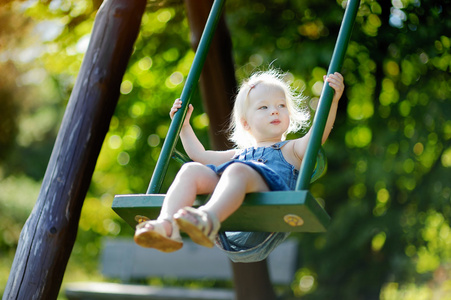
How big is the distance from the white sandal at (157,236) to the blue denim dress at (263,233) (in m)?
0.47

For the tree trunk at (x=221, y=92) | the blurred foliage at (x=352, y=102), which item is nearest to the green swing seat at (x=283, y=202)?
the tree trunk at (x=221, y=92)

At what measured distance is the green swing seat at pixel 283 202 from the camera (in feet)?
7.26

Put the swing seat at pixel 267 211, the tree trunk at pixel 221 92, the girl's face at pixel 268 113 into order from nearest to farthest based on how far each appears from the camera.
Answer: the swing seat at pixel 267 211 < the girl's face at pixel 268 113 < the tree trunk at pixel 221 92

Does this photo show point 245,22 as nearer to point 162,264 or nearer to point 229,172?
point 162,264

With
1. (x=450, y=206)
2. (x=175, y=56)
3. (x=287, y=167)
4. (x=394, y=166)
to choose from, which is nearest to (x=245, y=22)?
(x=175, y=56)

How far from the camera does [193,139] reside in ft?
10.5

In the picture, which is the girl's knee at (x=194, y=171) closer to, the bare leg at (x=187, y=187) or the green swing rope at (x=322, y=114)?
the bare leg at (x=187, y=187)

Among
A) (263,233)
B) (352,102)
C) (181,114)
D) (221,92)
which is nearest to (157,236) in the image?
(263,233)

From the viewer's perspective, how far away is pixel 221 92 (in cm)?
484

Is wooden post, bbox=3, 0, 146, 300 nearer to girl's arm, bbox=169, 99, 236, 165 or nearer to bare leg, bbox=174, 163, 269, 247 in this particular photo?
girl's arm, bbox=169, 99, 236, 165

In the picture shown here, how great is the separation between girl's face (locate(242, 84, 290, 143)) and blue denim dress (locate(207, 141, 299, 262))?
93 mm

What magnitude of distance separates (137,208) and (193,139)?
79 centimetres

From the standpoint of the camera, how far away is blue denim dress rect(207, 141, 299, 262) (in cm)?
255

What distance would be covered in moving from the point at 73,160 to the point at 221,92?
1844mm
